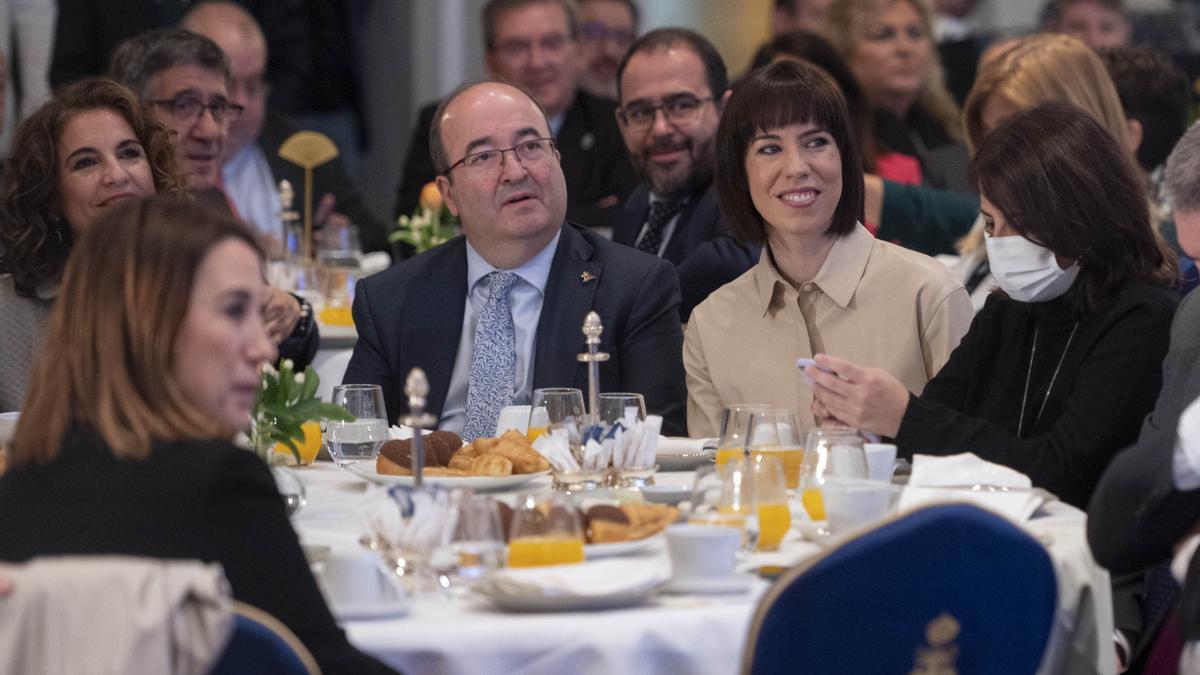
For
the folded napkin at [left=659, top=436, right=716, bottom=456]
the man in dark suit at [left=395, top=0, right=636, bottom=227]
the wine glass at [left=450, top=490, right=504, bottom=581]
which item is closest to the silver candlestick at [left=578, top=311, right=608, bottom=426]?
the folded napkin at [left=659, top=436, right=716, bottom=456]

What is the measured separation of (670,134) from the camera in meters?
4.82

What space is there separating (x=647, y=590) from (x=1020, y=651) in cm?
46

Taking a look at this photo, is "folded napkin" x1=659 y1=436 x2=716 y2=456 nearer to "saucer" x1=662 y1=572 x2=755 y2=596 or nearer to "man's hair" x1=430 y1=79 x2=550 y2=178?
"saucer" x1=662 y1=572 x2=755 y2=596

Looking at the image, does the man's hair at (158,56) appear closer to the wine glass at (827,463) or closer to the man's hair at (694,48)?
the man's hair at (694,48)

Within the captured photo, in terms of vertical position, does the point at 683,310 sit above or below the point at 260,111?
below

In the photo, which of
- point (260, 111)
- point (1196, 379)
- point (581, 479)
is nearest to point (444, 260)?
point (581, 479)

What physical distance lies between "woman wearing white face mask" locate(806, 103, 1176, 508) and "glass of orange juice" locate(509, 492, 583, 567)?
955 millimetres

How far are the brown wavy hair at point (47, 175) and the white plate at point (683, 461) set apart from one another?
1.50 meters

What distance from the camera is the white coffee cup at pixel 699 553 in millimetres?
1981

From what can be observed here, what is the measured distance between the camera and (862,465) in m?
2.39

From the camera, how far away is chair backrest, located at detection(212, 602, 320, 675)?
166 cm

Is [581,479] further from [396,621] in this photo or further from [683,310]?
[683,310]

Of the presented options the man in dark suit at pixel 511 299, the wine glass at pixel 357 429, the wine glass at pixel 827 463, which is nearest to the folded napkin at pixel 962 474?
the wine glass at pixel 827 463

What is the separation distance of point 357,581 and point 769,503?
1.99ft
